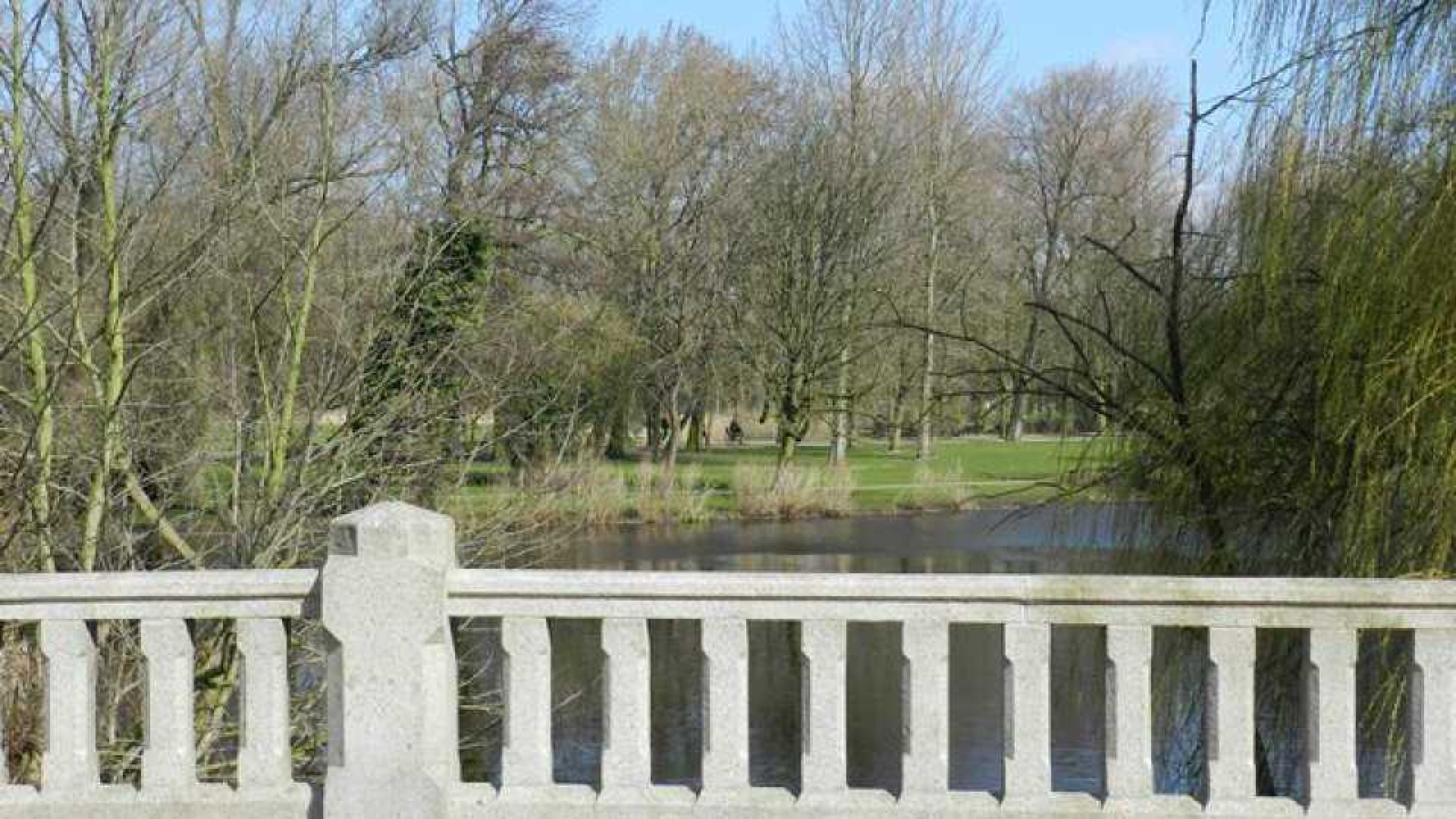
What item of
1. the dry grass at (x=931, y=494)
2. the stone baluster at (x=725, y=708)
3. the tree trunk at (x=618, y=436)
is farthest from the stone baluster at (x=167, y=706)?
the tree trunk at (x=618, y=436)

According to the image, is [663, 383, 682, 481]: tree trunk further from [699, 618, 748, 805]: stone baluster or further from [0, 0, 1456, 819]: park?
[699, 618, 748, 805]: stone baluster

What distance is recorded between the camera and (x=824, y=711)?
172 inches

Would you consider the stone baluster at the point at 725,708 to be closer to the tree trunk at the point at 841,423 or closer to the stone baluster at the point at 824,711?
the stone baluster at the point at 824,711

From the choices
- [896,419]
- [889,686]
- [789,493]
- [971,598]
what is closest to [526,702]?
[971,598]

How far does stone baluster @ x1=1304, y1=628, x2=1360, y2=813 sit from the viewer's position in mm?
4258

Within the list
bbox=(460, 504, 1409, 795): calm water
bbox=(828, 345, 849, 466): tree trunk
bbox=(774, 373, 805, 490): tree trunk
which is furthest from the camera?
bbox=(828, 345, 849, 466): tree trunk

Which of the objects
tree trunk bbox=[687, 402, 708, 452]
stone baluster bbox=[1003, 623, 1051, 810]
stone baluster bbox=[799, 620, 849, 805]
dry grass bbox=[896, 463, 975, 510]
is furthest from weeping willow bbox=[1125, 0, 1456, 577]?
tree trunk bbox=[687, 402, 708, 452]

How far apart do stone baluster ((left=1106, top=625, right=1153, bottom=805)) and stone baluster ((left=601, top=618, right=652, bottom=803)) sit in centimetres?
131

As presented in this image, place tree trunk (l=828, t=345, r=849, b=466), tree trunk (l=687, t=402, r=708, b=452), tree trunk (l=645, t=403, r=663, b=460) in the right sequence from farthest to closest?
1. tree trunk (l=687, t=402, r=708, b=452)
2. tree trunk (l=645, t=403, r=663, b=460)
3. tree trunk (l=828, t=345, r=849, b=466)

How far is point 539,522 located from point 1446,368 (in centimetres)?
692

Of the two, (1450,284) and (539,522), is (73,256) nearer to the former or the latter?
(539,522)

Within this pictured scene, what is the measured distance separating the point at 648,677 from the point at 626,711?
0.37 ft

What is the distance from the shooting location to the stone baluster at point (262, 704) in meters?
4.55

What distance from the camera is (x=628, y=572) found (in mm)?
4527
